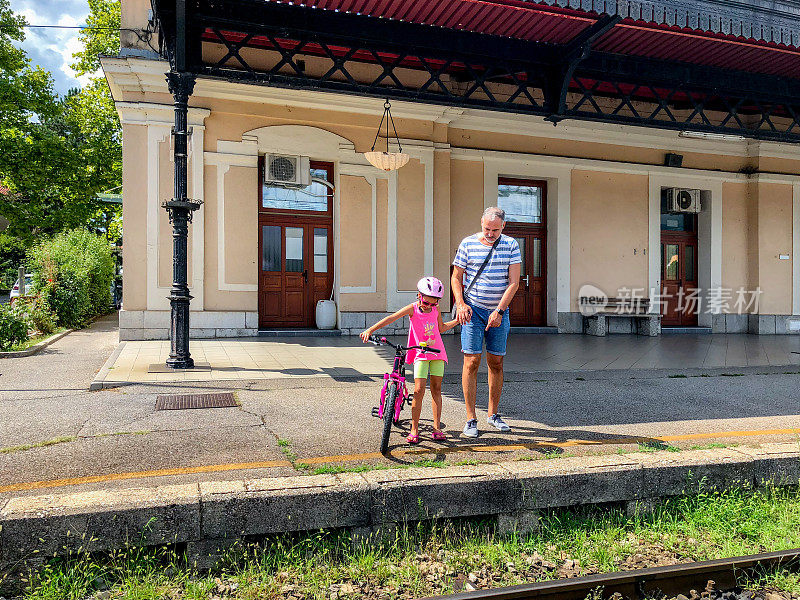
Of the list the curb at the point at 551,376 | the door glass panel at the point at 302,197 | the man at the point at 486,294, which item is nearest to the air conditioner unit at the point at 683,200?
the curb at the point at 551,376

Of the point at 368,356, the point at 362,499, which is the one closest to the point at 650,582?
the point at 362,499

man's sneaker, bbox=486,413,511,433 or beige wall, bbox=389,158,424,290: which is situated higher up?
beige wall, bbox=389,158,424,290

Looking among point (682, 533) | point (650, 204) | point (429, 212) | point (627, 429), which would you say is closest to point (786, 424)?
point (627, 429)

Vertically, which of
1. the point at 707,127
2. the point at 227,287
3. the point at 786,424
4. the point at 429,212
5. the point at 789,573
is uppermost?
the point at 707,127

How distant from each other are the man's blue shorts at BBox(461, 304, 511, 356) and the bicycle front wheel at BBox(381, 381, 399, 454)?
2.67 ft

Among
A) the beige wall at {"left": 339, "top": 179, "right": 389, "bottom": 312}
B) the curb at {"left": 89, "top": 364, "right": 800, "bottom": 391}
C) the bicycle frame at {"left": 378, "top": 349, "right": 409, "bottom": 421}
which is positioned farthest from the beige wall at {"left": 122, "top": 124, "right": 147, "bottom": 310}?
the bicycle frame at {"left": 378, "top": 349, "right": 409, "bottom": 421}

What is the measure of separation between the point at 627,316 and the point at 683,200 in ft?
12.3

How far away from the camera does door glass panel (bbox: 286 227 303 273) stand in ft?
42.6

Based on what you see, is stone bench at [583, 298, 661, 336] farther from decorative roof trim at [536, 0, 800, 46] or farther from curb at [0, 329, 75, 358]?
curb at [0, 329, 75, 358]

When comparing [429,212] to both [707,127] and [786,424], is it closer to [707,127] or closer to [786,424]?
[707,127]

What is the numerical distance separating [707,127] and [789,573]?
10467mm

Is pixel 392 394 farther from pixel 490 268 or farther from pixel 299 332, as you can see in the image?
pixel 299 332

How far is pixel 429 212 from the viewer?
13.3 meters

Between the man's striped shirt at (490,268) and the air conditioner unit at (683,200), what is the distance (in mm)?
12613
